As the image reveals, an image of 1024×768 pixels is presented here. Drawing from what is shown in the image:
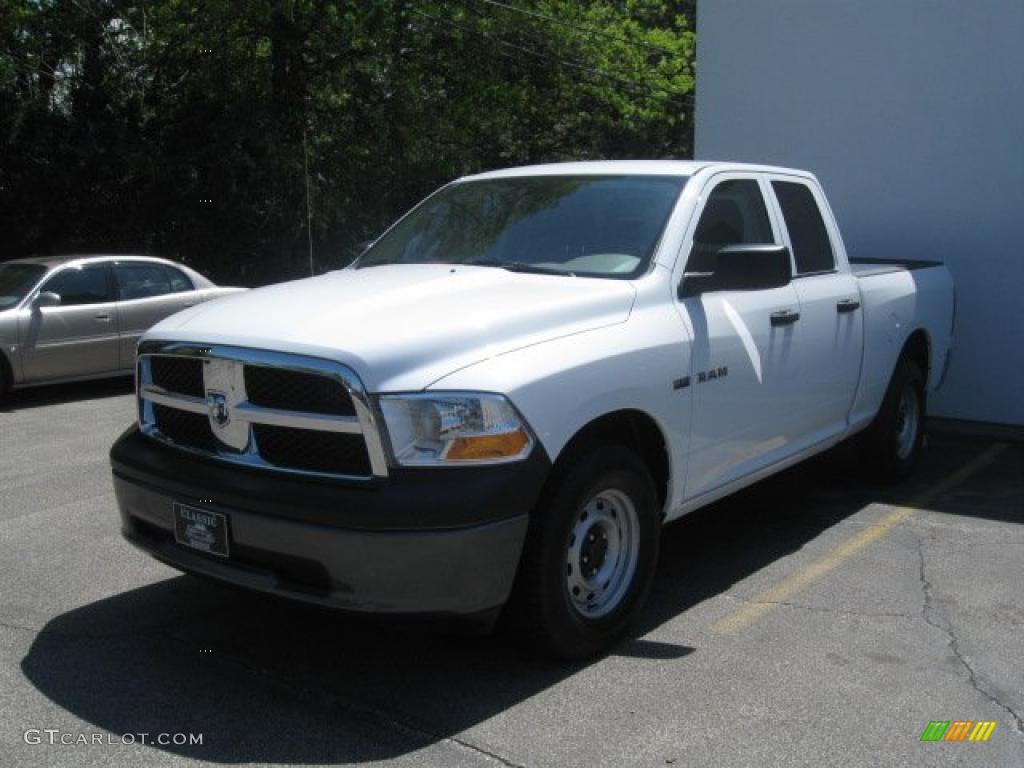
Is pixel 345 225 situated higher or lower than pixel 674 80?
lower

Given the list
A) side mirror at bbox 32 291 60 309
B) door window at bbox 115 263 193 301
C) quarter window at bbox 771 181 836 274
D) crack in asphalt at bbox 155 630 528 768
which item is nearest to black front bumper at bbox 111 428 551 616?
crack in asphalt at bbox 155 630 528 768

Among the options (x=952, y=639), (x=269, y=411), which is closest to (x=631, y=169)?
(x=269, y=411)

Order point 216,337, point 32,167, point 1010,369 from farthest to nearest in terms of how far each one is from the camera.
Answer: point 32,167 < point 1010,369 < point 216,337

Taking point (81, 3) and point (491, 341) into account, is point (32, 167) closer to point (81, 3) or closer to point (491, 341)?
point (81, 3)

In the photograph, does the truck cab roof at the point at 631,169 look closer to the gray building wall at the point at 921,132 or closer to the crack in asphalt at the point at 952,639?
the crack in asphalt at the point at 952,639

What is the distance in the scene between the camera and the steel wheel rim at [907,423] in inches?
289

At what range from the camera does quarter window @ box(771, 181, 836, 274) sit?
242 inches

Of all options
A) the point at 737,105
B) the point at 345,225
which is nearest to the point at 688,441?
the point at 737,105

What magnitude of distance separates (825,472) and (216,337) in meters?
5.01

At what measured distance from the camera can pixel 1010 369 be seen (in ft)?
29.9

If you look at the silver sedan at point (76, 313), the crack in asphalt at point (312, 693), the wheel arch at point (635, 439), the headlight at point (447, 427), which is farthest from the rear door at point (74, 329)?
the headlight at point (447, 427)

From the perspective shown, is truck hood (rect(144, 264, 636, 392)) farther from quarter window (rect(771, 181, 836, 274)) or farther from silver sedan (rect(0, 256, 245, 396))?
silver sedan (rect(0, 256, 245, 396))

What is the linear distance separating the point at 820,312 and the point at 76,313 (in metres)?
8.19

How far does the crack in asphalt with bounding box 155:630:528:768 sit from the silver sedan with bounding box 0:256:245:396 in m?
7.40
